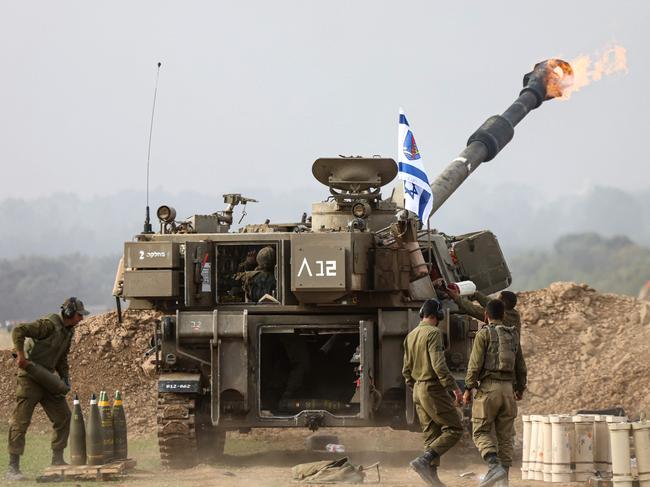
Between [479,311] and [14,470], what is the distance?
5.20 metres

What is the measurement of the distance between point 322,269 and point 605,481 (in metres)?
4.01

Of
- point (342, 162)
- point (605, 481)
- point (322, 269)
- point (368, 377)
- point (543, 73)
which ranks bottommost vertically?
point (605, 481)

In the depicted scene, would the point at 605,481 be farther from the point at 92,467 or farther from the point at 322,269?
the point at 92,467

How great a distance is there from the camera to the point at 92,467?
582 inches

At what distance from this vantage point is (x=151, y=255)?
1628 cm

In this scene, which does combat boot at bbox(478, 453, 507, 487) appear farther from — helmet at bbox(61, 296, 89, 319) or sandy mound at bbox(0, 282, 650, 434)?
sandy mound at bbox(0, 282, 650, 434)

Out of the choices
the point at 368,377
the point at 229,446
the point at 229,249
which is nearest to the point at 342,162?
the point at 229,249

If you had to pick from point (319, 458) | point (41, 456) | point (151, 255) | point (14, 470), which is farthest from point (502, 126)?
point (14, 470)

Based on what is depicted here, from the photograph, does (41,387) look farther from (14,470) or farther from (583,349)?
(583,349)

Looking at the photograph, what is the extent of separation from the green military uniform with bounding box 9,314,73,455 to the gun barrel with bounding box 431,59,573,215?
686 centimetres

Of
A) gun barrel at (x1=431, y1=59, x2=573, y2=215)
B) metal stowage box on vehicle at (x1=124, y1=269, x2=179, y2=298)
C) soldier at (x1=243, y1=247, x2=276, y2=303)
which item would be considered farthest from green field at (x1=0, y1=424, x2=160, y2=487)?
gun barrel at (x1=431, y1=59, x2=573, y2=215)

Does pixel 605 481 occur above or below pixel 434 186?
below

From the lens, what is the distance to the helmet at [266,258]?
1656 centimetres

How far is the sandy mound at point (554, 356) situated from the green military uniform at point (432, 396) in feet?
24.0
